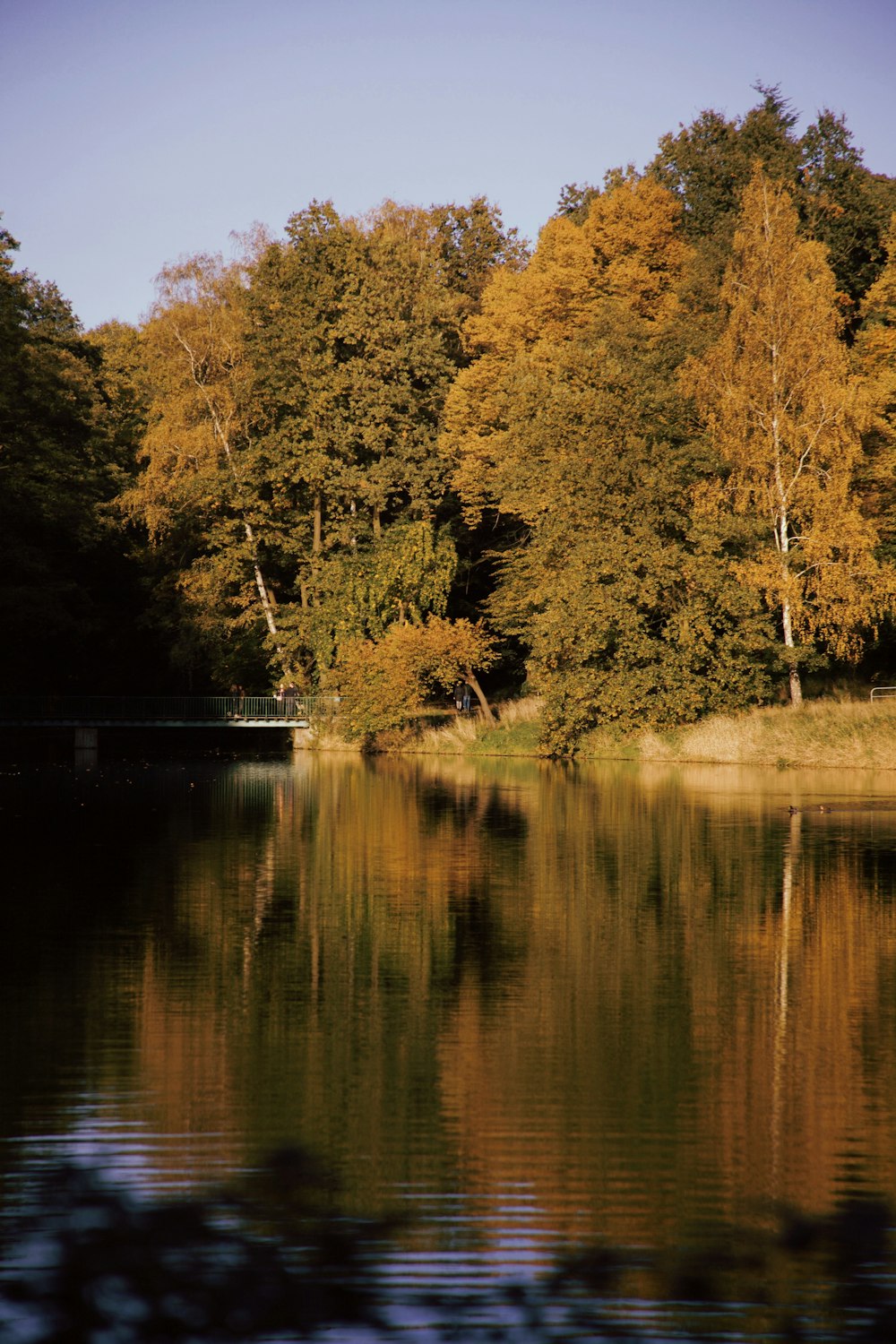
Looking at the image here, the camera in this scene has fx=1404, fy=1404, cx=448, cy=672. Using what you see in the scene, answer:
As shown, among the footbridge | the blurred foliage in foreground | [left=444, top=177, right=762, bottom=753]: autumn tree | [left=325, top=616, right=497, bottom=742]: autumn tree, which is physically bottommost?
the blurred foliage in foreground

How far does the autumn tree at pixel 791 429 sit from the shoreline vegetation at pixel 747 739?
2545 millimetres

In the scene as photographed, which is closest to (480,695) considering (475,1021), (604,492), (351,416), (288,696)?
(288,696)

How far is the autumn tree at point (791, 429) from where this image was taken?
37656 mm

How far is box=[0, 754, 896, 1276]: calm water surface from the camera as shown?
21.2 ft

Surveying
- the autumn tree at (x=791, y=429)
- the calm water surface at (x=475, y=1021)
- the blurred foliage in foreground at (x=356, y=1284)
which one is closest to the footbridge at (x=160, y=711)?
the autumn tree at (x=791, y=429)

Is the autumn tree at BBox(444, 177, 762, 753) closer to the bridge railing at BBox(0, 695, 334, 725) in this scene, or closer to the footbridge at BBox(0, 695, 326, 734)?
the bridge railing at BBox(0, 695, 334, 725)

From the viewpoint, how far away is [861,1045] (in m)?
8.80

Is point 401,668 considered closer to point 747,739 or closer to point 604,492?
point 604,492

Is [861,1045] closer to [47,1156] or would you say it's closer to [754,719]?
[47,1156]

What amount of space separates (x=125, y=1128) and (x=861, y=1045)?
4561mm

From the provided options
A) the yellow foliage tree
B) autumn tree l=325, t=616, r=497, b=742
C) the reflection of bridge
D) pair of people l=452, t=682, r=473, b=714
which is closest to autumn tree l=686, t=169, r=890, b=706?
the yellow foliage tree

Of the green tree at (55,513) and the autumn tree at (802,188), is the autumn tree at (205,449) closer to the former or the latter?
the green tree at (55,513)

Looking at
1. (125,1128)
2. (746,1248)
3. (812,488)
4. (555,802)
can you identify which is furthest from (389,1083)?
(812,488)

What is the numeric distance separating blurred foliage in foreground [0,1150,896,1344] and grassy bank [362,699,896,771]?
29.2m
